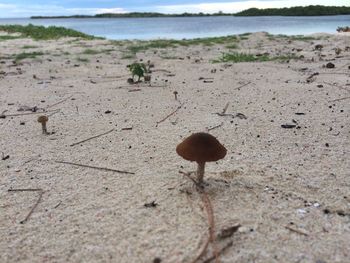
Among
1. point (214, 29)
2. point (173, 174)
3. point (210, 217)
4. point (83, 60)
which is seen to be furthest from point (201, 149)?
point (214, 29)

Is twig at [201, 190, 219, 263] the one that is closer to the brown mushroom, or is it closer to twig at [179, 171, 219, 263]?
twig at [179, 171, 219, 263]

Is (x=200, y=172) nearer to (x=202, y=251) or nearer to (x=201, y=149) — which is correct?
(x=201, y=149)

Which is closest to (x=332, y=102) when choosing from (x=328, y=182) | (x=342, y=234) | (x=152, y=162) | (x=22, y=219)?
(x=328, y=182)

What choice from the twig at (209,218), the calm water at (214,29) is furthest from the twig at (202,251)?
the calm water at (214,29)

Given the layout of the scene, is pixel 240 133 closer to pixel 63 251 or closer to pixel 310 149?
pixel 310 149

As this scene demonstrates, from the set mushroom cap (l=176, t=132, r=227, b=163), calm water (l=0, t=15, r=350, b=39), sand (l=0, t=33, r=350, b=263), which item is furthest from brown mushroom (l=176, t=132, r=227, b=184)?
calm water (l=0, t=15, r=350, b=39)

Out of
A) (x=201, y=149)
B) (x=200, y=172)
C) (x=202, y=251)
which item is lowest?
(x=202, y=251)

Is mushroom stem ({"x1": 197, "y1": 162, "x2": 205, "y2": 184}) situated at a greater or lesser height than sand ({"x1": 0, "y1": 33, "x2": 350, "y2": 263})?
greater

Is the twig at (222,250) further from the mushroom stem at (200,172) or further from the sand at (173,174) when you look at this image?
the mushroom stem at (200,172)
